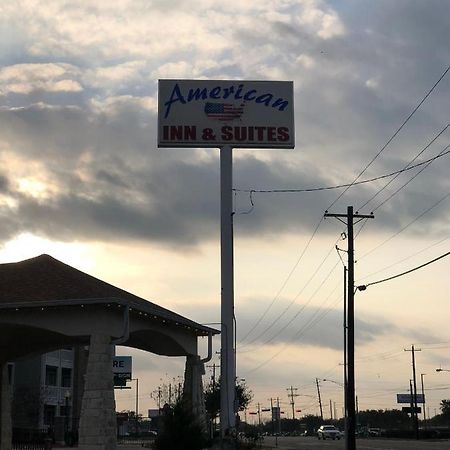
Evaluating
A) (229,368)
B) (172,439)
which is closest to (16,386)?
(229,368)

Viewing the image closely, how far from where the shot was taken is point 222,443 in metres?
39.3

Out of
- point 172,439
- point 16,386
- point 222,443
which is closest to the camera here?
point 172,439


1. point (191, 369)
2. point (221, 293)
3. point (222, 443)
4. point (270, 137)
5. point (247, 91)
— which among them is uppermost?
point (247, 91)

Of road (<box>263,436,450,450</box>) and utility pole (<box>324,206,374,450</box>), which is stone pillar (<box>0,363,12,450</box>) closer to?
utility pole (<box>324,206,374,450</box>)

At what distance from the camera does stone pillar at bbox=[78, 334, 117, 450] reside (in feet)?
95.9

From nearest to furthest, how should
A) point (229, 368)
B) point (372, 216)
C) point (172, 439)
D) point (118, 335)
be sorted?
point (118, 335)
point (172, 439)
point (229, 368)
point (372, 216)

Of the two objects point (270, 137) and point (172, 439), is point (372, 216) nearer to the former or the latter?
point (270, 137)

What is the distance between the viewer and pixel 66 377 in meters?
101

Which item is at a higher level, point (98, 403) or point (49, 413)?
point (49, 413)

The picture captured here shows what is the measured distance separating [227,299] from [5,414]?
13.2 m

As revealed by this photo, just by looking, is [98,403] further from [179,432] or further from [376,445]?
[376,445]

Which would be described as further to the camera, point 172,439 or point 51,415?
point 51,415

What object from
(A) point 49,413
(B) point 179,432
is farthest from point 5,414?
(A) point 49,413

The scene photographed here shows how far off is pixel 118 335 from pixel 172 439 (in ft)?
17.2
